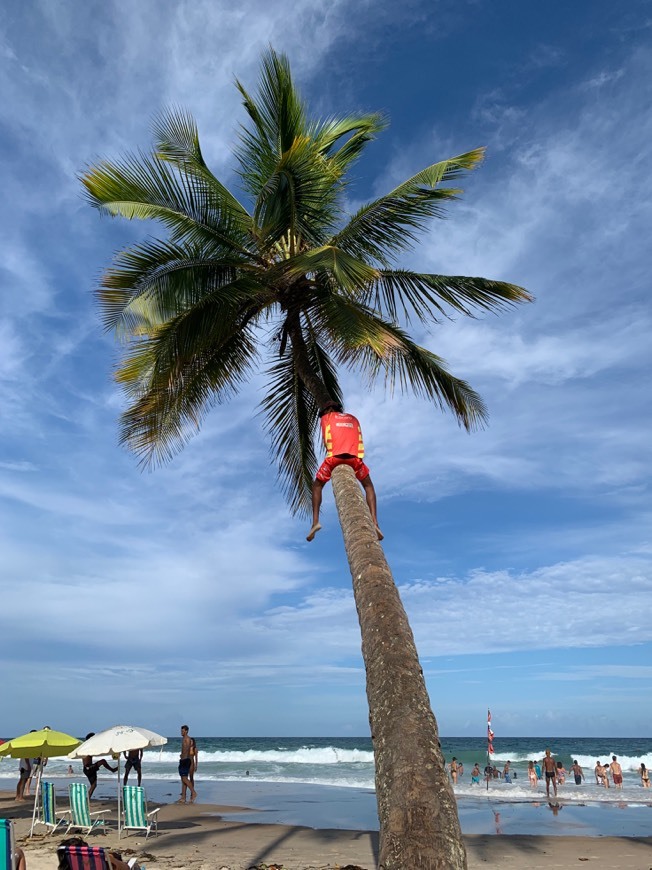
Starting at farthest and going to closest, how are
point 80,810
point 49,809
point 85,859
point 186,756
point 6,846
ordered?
point 186,756 → point 49,809 → point 80,810 → point 85,859 → point 6,846

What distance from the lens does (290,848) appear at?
12.5 metres

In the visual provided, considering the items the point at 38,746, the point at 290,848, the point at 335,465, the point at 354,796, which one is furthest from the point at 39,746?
the point at 354,796

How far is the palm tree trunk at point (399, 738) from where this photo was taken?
363 cm

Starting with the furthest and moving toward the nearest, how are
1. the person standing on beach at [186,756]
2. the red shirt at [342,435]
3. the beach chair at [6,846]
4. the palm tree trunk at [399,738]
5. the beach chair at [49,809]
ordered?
1. the person standing on beach at [186,756]
2. the beach chair at [49,809]
3. the red shirt at [342,435]
4. the beach chair at [6,846]
5. the palm tree trunk at [399,738]

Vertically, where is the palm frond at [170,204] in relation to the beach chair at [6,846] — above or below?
above

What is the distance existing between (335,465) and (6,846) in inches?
182

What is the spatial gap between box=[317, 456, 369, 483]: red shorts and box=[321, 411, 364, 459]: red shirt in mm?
58

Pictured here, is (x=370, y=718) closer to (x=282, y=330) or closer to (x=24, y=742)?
(x=282, y=330)

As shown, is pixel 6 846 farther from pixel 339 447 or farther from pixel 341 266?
pixel 341 266

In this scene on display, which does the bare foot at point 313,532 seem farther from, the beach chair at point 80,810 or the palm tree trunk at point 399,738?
the beach chair at point 80,810

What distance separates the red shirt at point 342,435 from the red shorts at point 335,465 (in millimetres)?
58

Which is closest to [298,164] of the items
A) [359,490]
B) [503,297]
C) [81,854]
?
[503,297]

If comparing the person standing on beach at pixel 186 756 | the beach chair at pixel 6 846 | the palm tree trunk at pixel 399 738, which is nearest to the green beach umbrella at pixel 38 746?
the person standing on beach at pixel 186 756

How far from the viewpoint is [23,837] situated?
12.9m
